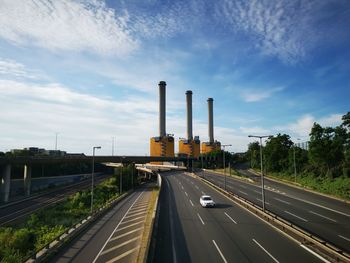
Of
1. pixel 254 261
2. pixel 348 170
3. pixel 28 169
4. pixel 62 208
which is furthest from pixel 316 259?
pixel 28 169

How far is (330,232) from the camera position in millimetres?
24500

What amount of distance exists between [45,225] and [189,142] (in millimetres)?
115017

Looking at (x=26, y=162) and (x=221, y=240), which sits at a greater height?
(x=26, y=162)

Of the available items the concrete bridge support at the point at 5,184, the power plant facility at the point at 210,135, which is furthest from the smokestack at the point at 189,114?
the concrete bridge support at the point at 5,184

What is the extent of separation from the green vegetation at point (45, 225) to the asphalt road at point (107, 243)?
2284 mm

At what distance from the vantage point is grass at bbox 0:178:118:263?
2864 centimetres

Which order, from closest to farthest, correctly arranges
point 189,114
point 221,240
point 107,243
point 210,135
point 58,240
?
point 221,240, point 58,240, point 107,243, point 189,114, point 210,135

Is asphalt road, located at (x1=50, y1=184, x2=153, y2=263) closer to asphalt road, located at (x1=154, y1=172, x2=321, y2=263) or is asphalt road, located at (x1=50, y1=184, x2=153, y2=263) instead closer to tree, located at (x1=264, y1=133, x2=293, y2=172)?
asphalt road, located at (x1=154, y1=172, x2=321, y2=263)

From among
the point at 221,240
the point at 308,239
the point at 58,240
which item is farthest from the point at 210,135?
the point at 58,240

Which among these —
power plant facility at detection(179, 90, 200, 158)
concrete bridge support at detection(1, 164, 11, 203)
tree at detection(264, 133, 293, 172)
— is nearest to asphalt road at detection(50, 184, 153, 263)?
concrete bridge support at detection(1, 164, 11, 203)

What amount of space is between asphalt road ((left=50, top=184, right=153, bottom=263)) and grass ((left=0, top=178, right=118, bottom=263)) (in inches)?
89.7

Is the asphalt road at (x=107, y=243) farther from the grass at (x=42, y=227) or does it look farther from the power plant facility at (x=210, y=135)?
the power plant facility at (x=210, y=135)

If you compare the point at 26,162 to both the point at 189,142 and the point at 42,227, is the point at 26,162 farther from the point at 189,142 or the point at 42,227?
the point at 189,142

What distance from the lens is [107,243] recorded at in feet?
76.3
